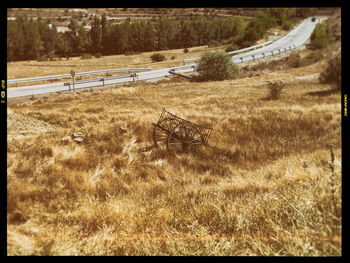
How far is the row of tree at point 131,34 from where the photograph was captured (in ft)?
11.2

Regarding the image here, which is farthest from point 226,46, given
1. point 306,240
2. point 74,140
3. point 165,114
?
point 306,240

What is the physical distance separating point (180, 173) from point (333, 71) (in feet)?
8.28

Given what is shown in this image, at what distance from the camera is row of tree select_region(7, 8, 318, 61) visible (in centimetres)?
342

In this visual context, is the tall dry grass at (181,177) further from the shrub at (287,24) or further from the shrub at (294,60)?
the shrub at (287,24)

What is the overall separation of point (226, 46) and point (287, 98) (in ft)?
4.67

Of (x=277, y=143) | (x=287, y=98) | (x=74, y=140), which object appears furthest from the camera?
(x=287, y=98)

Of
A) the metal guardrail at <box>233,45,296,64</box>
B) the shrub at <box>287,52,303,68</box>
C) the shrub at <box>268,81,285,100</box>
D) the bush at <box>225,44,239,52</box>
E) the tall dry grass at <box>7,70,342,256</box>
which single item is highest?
the bush at <box>225,44,239,52</box>

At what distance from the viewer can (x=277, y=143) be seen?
360cm

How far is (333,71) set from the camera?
10.9 ft

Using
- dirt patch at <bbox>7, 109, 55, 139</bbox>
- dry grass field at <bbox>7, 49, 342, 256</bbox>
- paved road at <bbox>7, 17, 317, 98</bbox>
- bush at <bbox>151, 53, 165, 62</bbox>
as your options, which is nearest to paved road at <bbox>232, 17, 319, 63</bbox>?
paved road at <bbox>7, 17, 317, 98</bbox>

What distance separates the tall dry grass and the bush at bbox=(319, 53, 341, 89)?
0.62ft

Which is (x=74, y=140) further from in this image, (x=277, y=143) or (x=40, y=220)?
(x=277, y=143)

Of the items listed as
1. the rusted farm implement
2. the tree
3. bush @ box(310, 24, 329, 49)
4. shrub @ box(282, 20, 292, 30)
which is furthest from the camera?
the rusted farm implement

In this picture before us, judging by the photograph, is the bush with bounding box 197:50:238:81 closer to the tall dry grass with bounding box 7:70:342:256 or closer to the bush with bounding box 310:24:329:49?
the tall dry grass with bounding box 7:70:342:256
